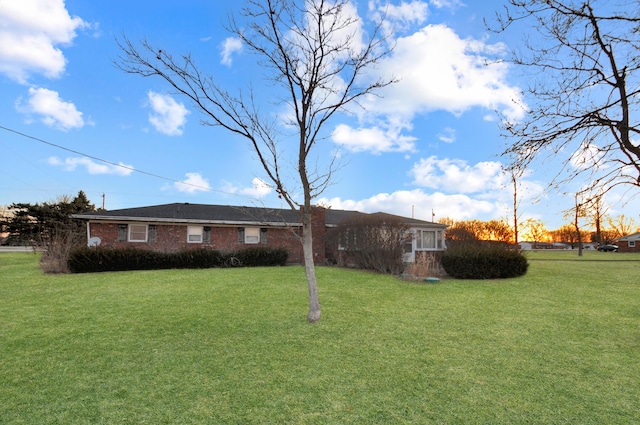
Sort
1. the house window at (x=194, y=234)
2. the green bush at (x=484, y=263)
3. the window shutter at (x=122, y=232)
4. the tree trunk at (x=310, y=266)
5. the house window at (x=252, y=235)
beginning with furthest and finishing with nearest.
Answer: the house window at (x=252, y=235) < the house window at (x=194, y=234) < the window shutter at (x=122, y=232) < the green bush at (x=484, y=263) < the tree trunk at (x=310, y=266)

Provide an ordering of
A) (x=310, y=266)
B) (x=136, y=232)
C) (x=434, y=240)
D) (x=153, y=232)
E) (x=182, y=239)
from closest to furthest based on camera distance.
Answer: (x=310, y=266)
(x=136, y=232)
(x=153, y=232)
(x=182, y=239)
(x=434, y=240)

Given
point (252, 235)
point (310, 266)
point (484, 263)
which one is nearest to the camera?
point (310, 266)

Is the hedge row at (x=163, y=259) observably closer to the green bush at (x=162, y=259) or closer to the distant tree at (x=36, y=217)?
the green bush at (x=162, y=259)

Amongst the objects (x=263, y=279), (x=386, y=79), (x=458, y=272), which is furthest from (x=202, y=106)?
(x=458, y=272)

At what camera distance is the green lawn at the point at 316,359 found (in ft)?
10.8

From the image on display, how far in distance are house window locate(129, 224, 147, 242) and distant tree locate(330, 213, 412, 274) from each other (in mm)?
11165

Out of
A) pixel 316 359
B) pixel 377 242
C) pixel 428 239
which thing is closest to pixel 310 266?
pixel 316 359

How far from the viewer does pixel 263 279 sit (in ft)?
39.9

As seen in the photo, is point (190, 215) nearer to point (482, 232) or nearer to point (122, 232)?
point (122, 232)

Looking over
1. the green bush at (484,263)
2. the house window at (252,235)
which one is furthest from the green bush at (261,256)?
the green bush at (484,263)

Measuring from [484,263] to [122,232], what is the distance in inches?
701

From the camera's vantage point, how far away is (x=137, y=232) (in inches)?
715

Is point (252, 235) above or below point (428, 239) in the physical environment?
above

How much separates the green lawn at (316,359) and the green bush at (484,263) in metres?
3.91
